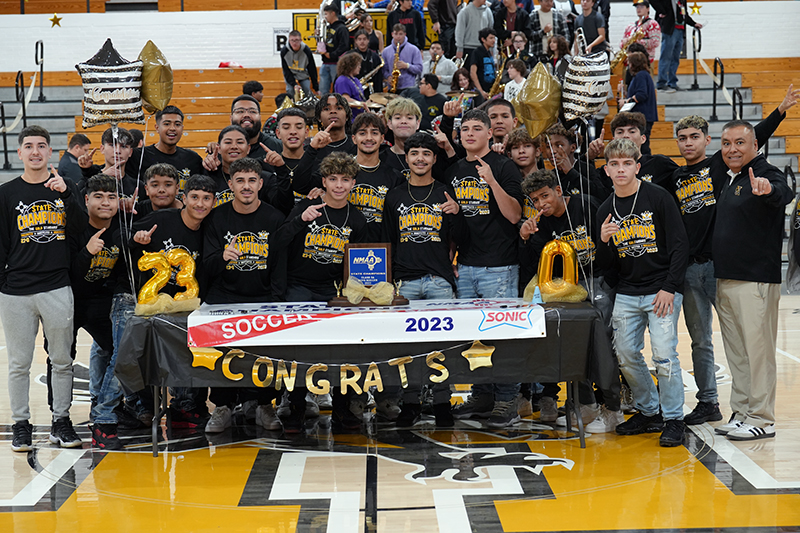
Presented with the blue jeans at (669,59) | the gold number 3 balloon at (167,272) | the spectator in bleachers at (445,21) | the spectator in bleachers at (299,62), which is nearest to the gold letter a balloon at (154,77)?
the gold number 3 balloon at (167,272)

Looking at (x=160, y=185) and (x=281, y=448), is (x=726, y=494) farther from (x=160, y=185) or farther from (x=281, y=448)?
(x=160, y=185)

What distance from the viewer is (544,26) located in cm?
1238

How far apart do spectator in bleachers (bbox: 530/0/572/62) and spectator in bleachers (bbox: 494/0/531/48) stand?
5.1 inches

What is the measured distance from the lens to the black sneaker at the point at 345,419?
537 cm

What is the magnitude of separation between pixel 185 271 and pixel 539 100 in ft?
8.24

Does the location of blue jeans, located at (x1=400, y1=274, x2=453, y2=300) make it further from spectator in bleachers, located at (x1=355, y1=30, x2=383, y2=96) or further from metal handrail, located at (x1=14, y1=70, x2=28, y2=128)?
metal handrail, located at (x1=14, y1=70, x2=28, y2=128)

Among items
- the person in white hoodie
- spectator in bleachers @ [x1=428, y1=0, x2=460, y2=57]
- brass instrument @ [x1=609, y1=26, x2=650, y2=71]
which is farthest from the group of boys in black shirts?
brass instrument @ [x1=609, y1=26, x2=650, y2=71]

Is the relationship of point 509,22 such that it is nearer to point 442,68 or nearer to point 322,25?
point 442,68

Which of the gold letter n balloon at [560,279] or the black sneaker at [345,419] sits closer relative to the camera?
the gold letter n balloon at [560,279]

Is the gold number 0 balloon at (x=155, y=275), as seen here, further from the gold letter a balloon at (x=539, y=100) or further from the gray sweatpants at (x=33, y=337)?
the gold letter a balloon at (x=539, y=100)

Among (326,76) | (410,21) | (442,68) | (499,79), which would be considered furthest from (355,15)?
(499,79)

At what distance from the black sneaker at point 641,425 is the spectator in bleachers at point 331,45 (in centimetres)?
840

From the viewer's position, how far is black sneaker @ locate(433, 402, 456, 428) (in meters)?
5.50

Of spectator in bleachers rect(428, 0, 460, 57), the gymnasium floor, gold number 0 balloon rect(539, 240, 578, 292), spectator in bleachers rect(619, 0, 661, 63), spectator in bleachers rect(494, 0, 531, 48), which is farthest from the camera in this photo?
spectator in bleachers rect(619, 0, 661, 63)
